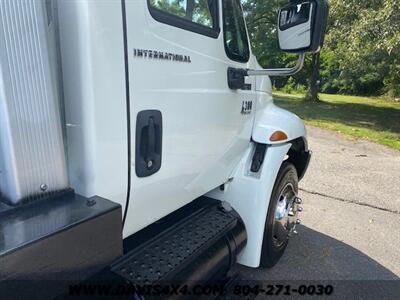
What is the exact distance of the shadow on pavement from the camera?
3029 mm

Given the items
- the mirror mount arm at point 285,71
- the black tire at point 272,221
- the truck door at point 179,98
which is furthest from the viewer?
the black tire at point 272,221

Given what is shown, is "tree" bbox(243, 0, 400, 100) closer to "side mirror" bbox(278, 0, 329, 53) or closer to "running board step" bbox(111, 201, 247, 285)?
"side mirror" bbox(278, 0, 329, 53)

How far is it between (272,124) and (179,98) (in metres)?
1.19

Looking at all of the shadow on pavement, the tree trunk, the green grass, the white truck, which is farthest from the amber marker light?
the tree trunk

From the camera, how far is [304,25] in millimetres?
1896

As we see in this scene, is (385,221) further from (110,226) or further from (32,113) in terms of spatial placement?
(32,113)

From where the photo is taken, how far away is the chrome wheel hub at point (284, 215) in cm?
302

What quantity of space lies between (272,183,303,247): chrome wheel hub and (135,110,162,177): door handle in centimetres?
156

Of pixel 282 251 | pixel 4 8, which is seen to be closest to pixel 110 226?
pixel 4 8

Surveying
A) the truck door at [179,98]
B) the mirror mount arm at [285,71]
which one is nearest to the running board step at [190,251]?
the truck door at [179,98]

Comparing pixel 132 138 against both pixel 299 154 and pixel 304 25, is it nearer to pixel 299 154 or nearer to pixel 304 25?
pixel 304 25

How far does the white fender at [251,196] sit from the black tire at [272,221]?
17 centimetres

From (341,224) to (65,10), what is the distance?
12.7 ft

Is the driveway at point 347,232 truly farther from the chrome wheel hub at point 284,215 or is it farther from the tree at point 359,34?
the tree at point 359,34
